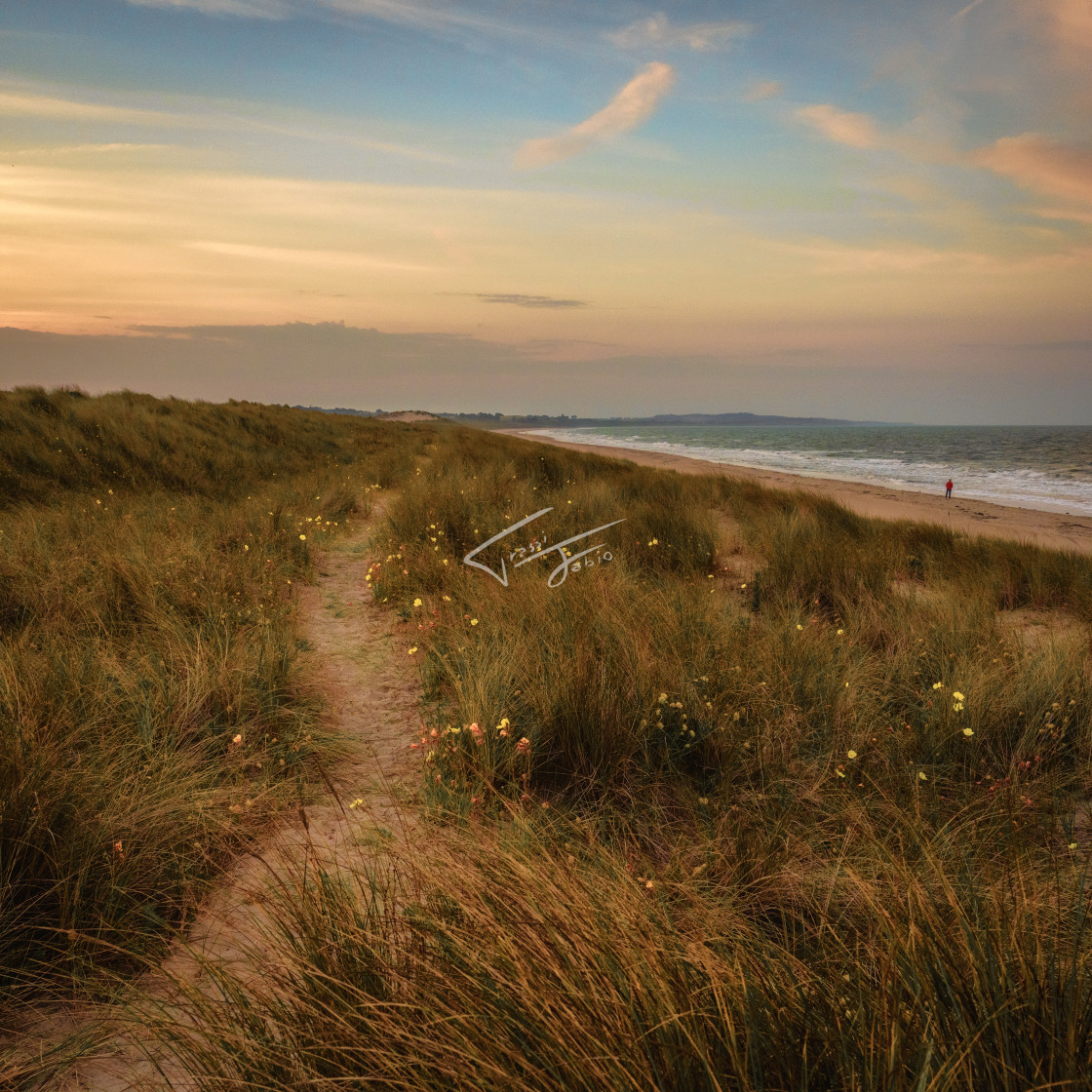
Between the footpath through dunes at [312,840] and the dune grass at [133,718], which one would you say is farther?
the dune grass at [133,718]

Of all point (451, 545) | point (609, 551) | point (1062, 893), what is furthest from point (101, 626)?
point (1062, 893)

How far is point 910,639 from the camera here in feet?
15.4

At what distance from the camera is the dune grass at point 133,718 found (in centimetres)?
208

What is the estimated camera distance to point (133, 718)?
3150 mm

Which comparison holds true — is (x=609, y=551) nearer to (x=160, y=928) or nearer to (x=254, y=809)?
(x=254, y=809)

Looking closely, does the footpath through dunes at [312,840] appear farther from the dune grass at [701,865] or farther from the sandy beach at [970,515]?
the sandy beach at [970,515]

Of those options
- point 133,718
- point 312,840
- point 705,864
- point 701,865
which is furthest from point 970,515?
point 133,718

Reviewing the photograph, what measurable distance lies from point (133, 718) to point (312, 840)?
1265mm

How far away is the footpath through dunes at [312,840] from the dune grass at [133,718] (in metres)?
0.13

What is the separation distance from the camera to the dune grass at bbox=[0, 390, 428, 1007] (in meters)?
2.08

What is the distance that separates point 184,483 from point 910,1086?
1365cm

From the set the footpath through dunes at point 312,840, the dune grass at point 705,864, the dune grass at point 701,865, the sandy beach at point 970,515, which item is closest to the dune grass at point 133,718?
the footpath through dunes at point 312,840

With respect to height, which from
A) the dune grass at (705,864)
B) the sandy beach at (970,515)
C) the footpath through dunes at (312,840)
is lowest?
the footpath through dunes at (312,840)

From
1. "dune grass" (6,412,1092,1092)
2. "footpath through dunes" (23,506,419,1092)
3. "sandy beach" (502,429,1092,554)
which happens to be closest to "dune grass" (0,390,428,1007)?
"footpath through dunes" (23,506,419,1092)
